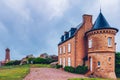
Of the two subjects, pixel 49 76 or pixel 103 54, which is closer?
pixel 49 76

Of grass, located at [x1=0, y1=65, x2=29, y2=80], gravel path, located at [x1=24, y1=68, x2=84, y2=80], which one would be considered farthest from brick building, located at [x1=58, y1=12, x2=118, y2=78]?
grass, located at [x1=0, y1=65, x2=29, y2=80]

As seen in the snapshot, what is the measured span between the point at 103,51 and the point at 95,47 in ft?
5.12

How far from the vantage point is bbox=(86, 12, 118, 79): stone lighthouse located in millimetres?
37594

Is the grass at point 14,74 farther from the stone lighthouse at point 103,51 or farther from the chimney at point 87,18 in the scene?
the chimney at point 87,18

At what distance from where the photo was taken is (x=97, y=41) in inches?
1501

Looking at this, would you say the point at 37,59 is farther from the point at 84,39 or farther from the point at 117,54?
the point at 117,54

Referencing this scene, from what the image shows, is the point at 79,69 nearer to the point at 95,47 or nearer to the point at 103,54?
the point at 95,47

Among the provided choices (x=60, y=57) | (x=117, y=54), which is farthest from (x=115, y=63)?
(x=60, y=57)

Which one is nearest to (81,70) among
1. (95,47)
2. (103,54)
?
(95,47)

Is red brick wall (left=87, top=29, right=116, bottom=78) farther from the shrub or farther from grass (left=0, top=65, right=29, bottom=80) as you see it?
the shrub

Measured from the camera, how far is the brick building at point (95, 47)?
3769 centimetres

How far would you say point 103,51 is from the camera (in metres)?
37.7

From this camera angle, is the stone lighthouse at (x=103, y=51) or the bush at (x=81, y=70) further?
the bush at (x=81, y=70)

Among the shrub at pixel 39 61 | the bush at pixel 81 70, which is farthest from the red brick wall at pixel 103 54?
the shrub at pixel 39 61
